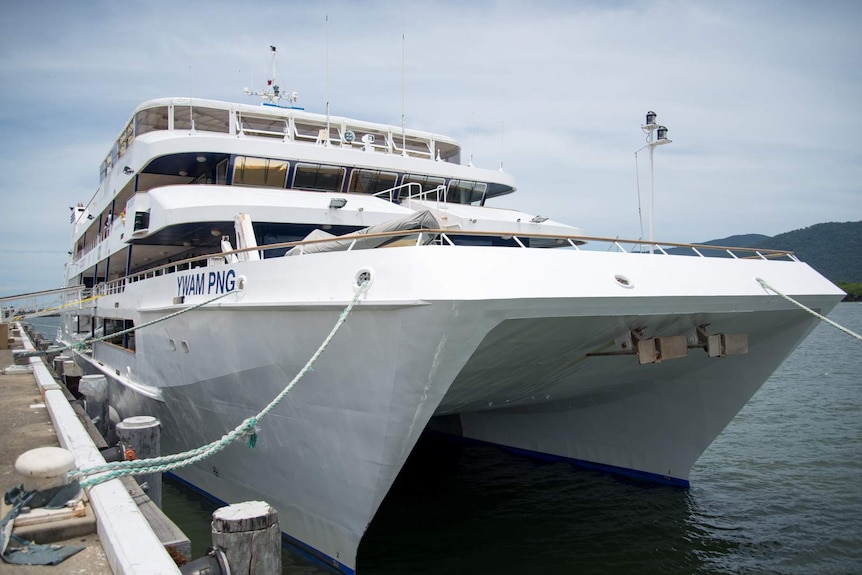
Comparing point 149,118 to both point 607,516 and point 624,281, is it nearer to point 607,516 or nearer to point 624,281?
point 624,281

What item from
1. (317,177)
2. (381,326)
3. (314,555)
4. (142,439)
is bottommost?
(314,555)

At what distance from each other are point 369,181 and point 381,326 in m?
6.39

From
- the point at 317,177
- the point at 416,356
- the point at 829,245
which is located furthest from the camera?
the point at 829,245

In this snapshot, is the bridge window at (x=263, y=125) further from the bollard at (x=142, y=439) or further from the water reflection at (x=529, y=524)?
the bollard at (x=142, y=439)

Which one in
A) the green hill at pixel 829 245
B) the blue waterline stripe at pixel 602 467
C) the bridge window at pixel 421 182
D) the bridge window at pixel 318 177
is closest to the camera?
the blue waterline stripe at pixel 602 467

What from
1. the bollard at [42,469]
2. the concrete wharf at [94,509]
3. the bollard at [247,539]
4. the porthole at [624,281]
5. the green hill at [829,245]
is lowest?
the bollard at [247,539]

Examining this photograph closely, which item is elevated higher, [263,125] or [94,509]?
[263,125]

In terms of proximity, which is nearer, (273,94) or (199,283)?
(199,283)

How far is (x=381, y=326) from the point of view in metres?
5.07

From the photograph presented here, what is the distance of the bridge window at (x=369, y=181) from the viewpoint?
35.8 ft

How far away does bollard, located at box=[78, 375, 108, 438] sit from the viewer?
8453 mm

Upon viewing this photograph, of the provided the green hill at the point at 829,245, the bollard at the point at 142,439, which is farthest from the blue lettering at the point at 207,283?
the green hill at the point at 829,245

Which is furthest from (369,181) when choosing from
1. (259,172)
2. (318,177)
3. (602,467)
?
(602,467)

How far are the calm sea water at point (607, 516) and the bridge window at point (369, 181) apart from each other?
468cm
